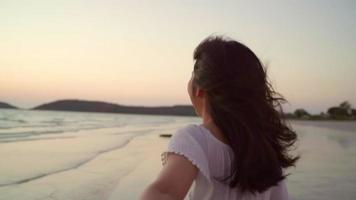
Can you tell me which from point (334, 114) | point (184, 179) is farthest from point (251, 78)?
point (334, 114)

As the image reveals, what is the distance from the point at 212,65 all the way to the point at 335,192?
776 cm

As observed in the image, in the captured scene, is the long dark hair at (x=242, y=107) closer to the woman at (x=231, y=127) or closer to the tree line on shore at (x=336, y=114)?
the woman at (x=231, y=127)

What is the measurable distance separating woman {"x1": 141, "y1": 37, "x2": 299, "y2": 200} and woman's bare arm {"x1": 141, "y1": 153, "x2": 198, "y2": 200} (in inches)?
2.2

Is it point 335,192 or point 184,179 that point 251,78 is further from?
point 335,192

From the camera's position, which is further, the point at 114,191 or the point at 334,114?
the point at 334,114

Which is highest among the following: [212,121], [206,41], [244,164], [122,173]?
[206,41]

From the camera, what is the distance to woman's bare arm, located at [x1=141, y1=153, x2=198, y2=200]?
1326 mm

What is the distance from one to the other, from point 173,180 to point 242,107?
403 millimetres

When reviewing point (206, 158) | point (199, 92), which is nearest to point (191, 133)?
point (206, 158)

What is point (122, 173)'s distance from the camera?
1217cm

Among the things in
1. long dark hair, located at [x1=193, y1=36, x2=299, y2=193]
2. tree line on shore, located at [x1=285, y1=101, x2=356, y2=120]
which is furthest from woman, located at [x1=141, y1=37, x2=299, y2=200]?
tree line on shore, located at [x1=285, y1=101, x2=356, y2=120]

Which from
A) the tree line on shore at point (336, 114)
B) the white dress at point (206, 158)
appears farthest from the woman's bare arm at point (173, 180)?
the tree line on shore at point (336, 114)

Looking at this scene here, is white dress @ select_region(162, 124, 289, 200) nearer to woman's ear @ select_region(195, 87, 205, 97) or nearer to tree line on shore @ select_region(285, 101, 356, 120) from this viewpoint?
woman's ear @ select_region(195, 87, 205, 97)

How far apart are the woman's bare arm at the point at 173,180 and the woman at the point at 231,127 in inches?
2.2
